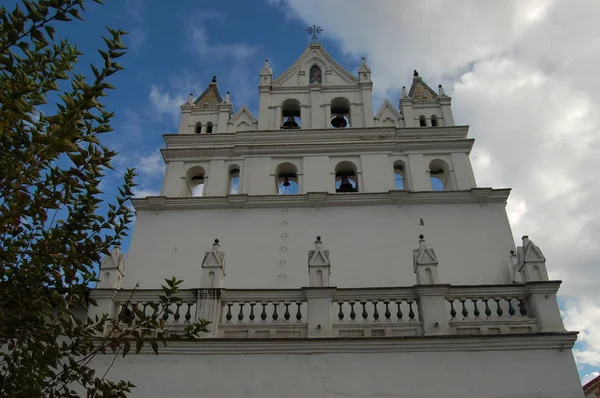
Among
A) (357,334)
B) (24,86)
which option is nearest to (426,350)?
(357,334)

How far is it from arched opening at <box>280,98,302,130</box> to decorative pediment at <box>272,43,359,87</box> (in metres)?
0.85

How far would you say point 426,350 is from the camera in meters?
10.3

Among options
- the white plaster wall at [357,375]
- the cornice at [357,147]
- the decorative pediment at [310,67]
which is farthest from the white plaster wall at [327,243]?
the decorative pediment at [310,67]

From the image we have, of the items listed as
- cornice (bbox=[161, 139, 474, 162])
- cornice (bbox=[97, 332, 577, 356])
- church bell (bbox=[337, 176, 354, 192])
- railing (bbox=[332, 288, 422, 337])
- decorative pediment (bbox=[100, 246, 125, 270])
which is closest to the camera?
cornice (bbox=[97, 332, 577, 356])

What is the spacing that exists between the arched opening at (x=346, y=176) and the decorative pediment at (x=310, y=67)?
12.9 ft

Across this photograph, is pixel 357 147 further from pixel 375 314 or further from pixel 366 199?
pixel 375 314

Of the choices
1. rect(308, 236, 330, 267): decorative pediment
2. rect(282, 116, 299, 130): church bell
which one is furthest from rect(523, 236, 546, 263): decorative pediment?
rect(282, 116, 299, 130): church bell

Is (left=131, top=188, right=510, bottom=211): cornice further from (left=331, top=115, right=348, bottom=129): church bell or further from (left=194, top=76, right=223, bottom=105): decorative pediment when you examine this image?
(left=194, top=76, right=223, bottom=105): decorative pediment

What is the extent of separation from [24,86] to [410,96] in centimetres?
1577

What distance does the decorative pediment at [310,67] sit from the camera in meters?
20.2

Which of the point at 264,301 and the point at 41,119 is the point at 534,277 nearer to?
the point at 264,301

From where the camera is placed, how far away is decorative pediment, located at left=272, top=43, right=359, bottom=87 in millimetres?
20234

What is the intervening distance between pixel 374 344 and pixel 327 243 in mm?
5486

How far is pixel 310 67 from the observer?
2094cm
